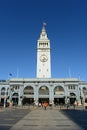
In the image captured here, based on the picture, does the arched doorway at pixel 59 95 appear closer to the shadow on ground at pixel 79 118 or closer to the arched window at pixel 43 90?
the arched window at pixel 43 90

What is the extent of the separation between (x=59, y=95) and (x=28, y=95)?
58.7 ft

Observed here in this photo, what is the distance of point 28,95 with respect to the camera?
125m

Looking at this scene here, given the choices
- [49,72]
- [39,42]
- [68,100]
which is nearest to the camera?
[68,100]

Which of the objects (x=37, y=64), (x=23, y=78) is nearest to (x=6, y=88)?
(x=23, y=78)

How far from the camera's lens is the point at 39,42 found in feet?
470

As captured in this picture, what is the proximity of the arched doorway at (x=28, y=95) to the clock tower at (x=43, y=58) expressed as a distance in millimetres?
10370

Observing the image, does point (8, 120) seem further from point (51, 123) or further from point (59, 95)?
point (59, 95)

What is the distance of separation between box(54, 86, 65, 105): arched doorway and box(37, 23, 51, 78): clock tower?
33.4ft

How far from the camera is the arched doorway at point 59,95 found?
4886 inches

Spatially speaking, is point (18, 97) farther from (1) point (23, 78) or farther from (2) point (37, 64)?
(2) point (37, 64)

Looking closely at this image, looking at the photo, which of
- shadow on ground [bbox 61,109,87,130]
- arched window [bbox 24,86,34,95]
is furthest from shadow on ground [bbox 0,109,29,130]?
arched window [bbox 24,86,34,95]

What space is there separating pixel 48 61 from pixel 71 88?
2320 centimetres

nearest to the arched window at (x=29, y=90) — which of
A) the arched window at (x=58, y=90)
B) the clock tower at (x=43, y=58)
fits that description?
the clock tower at (x=43, y=58)

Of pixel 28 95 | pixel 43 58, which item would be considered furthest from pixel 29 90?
pixel 43 58
